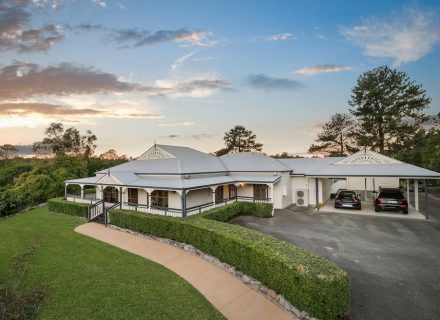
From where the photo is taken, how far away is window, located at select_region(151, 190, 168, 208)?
2073 centimetres

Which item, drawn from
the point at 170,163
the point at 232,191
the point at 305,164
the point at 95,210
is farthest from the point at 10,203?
the point at 305,164

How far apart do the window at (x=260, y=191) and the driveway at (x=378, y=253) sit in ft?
8.98

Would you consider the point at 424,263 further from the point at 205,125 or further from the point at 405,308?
the point at 205,125

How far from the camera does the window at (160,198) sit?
2073cm

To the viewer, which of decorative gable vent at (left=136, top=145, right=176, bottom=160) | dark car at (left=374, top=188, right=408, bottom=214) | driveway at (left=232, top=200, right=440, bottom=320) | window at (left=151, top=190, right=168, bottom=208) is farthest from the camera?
decorative gable vent at (left=136, top=145, right=176, bottom=160)

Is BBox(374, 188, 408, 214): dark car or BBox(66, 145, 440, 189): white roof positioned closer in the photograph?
BBox(374, 188, 408, 214): dark car

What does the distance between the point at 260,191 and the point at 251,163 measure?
3714 mm

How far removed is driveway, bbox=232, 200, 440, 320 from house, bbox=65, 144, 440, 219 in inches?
131

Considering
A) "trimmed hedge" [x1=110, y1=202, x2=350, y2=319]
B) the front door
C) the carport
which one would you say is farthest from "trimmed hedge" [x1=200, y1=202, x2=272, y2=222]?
the front door

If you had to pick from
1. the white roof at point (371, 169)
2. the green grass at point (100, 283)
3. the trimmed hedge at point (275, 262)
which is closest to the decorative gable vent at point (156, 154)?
the trimmed hedge at point (275, 262)

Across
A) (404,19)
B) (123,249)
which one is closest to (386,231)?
(404,19)

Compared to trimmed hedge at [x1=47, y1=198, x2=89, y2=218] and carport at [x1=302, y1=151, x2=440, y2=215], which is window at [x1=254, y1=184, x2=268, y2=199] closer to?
carport at [x1=302, y1=151, x2=440, y2=215]

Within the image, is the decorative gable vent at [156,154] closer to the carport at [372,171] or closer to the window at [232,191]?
the window at [232,191]

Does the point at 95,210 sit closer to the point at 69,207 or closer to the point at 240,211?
the point at 69,207
